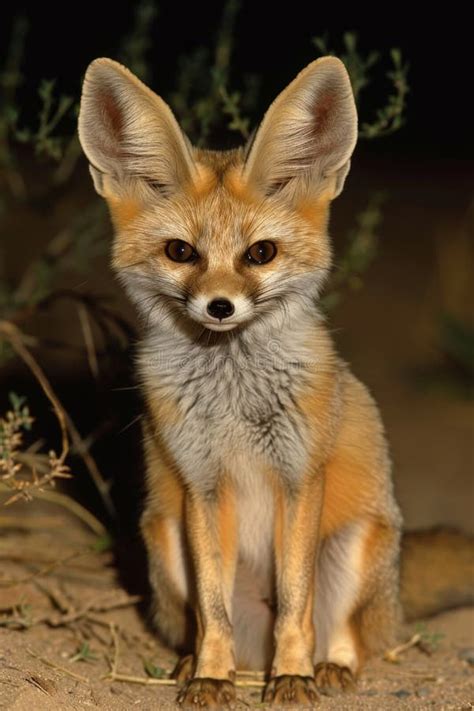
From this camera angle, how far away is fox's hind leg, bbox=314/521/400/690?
4.14 metres

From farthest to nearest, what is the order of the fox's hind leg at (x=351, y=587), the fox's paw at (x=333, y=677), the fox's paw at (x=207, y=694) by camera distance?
the fox's hind leg at (x=351, y=587)
the fox's paw at (x=333, y=677)
the fox's paw at (x=207, y=694)

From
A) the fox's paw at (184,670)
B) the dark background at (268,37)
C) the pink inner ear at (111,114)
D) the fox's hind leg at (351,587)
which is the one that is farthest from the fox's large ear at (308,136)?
the dark background at (268,37)

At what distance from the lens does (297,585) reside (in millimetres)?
3773

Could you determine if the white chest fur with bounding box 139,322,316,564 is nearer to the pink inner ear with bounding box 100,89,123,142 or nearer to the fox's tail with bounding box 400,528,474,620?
the pink inner ear with bounding box 100,89,123,142

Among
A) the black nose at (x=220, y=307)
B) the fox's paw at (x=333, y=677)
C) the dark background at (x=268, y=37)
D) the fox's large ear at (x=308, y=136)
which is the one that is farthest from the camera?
the dark background at (x=268, y=37)

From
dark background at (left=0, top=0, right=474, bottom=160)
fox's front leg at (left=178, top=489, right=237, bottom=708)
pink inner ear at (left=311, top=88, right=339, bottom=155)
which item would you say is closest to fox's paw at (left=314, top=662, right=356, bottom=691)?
fox's front leg at (left=178, top=489, right=237, bottom=708)

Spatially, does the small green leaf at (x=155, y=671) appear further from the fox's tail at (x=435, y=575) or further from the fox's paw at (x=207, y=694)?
the fox's tail at (x=435, y=575)

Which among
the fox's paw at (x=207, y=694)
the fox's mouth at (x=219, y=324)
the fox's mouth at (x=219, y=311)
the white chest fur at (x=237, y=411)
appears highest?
the fox's mouth at (x=219, y=311)

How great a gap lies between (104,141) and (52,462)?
3.44 feet

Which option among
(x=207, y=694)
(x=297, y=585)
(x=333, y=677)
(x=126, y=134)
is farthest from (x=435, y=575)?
(x=126, y=134)

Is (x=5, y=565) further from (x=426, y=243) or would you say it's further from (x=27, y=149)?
(x=27, y=149)

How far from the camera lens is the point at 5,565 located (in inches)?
194

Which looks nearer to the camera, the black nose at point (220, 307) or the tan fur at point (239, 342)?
the black nose at point (220, 307)

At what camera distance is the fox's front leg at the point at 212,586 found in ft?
12.4
